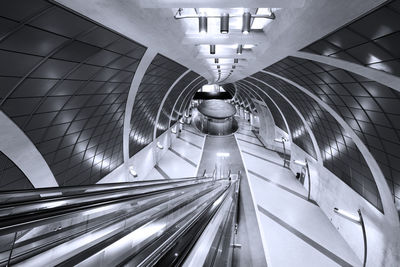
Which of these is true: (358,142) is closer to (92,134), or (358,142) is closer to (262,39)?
(262,39)

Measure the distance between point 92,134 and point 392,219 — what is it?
11.3 metres

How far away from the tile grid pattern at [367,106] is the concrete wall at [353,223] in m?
1.45

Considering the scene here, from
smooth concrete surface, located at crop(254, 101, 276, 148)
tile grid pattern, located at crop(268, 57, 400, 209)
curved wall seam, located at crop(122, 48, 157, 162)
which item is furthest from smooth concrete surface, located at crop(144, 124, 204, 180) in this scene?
tile grid pattern, located at crop(268, 57, 400, 209)

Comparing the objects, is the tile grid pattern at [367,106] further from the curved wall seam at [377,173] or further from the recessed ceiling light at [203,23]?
the recessed ceiling light at [203,23]

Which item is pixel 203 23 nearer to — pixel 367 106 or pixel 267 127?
pixel 367 106

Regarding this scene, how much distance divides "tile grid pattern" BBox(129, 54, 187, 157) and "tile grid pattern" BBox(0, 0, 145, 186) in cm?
118

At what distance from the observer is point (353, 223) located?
8.21 meters

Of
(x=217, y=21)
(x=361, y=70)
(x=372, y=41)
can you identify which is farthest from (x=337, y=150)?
(x=217, y=21)

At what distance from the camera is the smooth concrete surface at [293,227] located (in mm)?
7645

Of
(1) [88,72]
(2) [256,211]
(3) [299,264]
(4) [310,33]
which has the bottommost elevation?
(3) [299,264]

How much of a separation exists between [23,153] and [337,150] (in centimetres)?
1223

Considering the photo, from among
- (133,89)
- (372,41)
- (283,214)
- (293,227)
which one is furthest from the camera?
(283,214)

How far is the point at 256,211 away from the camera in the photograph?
10023 mm

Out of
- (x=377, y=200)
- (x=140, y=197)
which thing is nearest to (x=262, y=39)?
(x=140, y=197)
